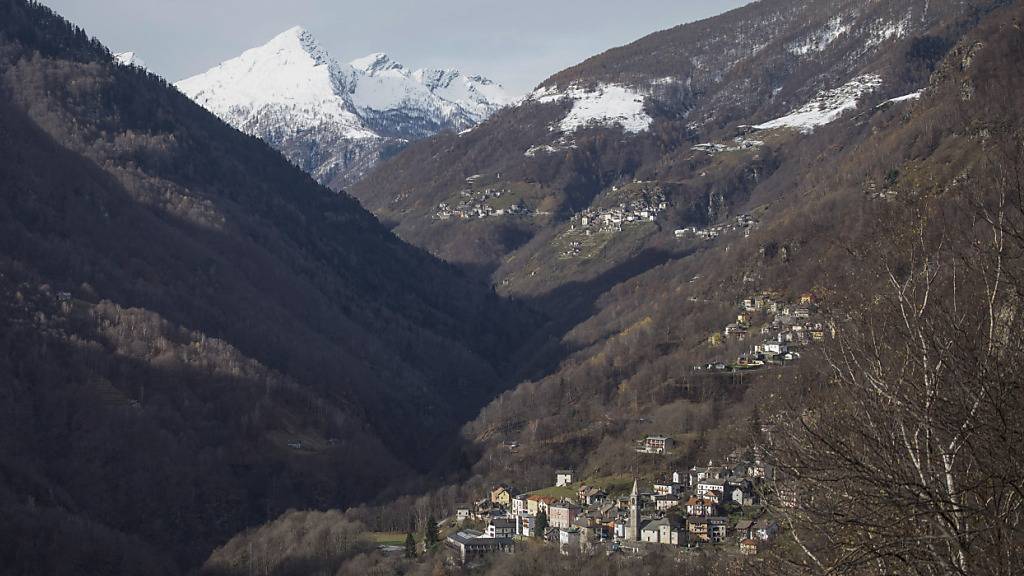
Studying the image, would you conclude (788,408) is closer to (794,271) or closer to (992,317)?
(992,317)

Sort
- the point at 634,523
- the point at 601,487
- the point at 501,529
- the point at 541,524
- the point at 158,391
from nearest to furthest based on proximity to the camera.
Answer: the point at 634,523 → the point at 541,524 → the point at 501,529 → the point at 601,487 → the point at 158,391

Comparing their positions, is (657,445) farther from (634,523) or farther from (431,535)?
(431,535)

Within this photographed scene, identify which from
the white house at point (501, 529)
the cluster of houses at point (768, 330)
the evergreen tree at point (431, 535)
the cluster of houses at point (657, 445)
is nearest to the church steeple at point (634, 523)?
the white house at point (501, 529)

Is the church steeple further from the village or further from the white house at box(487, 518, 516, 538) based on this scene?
the white house at box(487, 518, 516, 538)

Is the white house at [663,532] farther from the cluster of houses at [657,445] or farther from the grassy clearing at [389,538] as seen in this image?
the grassy clearing at [389,538]

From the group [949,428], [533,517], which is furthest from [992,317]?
[533,517]

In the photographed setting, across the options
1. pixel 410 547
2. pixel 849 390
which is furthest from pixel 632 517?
pixel 849 390
